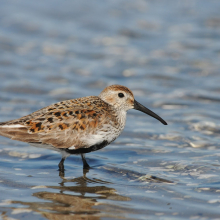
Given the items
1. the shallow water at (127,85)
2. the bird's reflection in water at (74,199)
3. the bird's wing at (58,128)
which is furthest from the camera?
the bird's wing at (58,128)

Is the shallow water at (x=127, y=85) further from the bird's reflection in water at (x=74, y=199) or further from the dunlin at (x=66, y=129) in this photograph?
the dunlin at (x=66, y=129)

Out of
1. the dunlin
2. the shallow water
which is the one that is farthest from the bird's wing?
the shallow water

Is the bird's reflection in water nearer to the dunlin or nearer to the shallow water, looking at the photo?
the shallow water

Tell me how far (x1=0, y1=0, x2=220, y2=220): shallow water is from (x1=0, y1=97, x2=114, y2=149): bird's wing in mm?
698

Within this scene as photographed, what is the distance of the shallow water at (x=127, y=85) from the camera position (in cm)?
719

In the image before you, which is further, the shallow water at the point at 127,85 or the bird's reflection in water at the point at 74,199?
the shallow water at the point at 127,85

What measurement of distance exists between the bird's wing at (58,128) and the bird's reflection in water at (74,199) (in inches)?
28.2

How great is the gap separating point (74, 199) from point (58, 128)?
157 centimetres

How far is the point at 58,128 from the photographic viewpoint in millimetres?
8273

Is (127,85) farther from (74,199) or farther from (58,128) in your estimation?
(74,199)

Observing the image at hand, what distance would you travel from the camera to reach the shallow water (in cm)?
719

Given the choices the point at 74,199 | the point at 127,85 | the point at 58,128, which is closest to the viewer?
the point at 74,199

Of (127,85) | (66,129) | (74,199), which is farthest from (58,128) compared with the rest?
(127,85)

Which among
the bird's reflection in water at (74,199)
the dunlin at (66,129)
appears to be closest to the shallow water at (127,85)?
the bird's reflection in water at (74,199)
